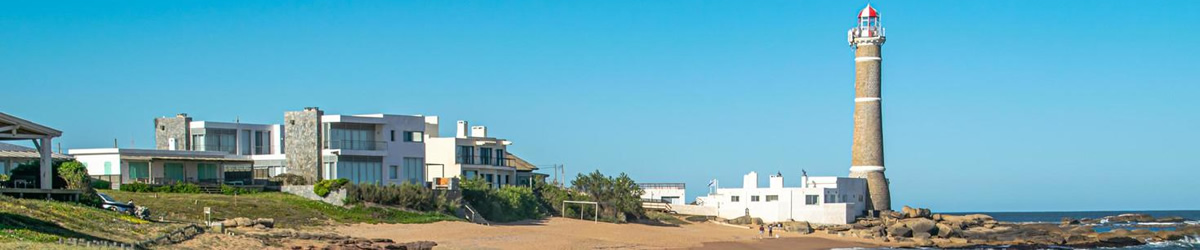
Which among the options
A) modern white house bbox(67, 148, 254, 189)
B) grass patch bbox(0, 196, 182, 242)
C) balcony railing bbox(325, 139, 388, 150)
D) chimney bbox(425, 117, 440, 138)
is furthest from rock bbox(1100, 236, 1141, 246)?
grass patch bbox(0, 196, 182, 242)

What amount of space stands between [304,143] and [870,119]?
1373 inches

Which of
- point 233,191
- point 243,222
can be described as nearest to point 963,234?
point 233,191

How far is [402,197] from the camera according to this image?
46.1m

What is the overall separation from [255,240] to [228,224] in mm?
3773

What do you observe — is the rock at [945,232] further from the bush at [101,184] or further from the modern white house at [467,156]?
the bush at [101,184]

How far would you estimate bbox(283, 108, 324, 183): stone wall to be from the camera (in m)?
51.6

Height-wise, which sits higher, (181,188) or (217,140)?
(217,140)

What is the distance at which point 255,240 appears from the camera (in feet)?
103

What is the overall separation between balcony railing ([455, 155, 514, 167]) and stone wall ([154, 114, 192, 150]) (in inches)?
501

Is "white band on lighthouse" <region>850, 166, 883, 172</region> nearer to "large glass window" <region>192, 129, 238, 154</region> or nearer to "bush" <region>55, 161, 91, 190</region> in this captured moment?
"large glass window" <region>192, 129, 238, 154</region>

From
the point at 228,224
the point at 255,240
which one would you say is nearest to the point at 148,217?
the point at 228,224

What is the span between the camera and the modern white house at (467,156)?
62844mm

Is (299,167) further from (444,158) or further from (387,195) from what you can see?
(444,158)

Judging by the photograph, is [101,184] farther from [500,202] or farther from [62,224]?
[62,224]
